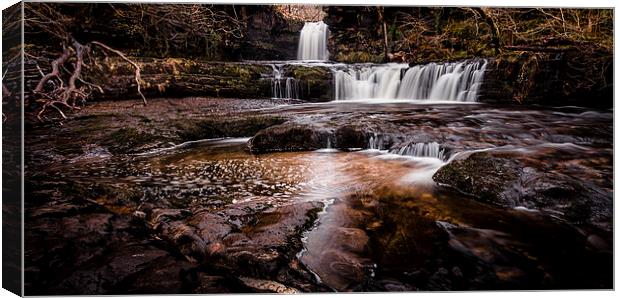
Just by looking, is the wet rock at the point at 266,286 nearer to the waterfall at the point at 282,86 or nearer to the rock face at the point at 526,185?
the rock face at the point at 526,185

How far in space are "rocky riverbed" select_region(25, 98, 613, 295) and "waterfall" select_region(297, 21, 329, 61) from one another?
386mm

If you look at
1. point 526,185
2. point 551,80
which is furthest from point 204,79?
point 551,80

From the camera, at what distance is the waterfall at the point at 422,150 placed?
3.32 metres

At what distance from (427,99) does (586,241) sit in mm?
1470

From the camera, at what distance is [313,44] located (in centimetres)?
344

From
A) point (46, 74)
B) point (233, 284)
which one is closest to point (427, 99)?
point (233, 284)

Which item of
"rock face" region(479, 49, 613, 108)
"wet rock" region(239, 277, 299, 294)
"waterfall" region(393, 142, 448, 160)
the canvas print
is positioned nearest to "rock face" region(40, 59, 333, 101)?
the canvas print

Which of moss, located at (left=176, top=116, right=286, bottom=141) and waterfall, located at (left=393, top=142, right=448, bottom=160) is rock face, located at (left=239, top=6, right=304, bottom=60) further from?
waterfall, located at (left=393, top=142, right=448, bottom=160)

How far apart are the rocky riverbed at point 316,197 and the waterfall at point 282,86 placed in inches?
3.9

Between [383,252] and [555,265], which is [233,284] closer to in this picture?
[383,252]

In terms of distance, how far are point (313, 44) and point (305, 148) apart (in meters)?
0.81

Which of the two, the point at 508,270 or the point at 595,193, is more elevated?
the point at 595,193

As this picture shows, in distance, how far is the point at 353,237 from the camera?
288cm

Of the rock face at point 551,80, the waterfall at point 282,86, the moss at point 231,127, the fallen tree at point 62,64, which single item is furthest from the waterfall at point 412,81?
the fallen tree at point 62,64
